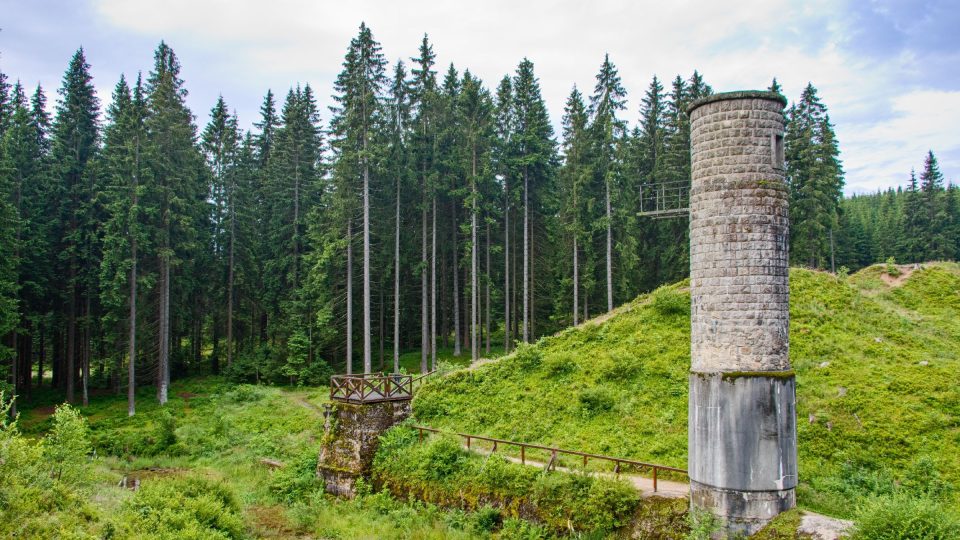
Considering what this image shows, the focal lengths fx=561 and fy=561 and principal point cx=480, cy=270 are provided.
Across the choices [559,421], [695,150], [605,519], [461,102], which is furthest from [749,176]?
[461,102]

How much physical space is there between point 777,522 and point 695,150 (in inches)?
286

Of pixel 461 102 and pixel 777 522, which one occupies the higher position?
pixel 461 102

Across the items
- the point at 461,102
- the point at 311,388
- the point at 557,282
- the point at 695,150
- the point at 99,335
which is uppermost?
the point at 461,102

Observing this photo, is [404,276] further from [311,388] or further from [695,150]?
[695,150]

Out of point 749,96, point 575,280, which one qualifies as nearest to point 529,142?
point 575,280

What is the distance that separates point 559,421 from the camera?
1870 centimetres

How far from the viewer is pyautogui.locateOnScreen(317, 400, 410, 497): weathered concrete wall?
18078 mm

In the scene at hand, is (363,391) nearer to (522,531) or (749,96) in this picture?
(522,531)

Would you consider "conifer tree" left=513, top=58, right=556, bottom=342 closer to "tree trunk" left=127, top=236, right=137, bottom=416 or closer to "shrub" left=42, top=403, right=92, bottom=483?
"tree trunk" left=127, top=236, right=137, bottom=416

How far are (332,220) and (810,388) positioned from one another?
1048 inches

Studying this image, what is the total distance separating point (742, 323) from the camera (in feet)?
35.2

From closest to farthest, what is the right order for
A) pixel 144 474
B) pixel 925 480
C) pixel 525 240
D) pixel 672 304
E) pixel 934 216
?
pixel 925 480
pixel 144 474
pixel 672 304
pixel 525 240
pixel 934 216

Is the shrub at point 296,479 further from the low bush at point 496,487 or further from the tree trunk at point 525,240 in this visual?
the tree trunk at point 525,240

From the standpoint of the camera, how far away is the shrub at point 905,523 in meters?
9.03
